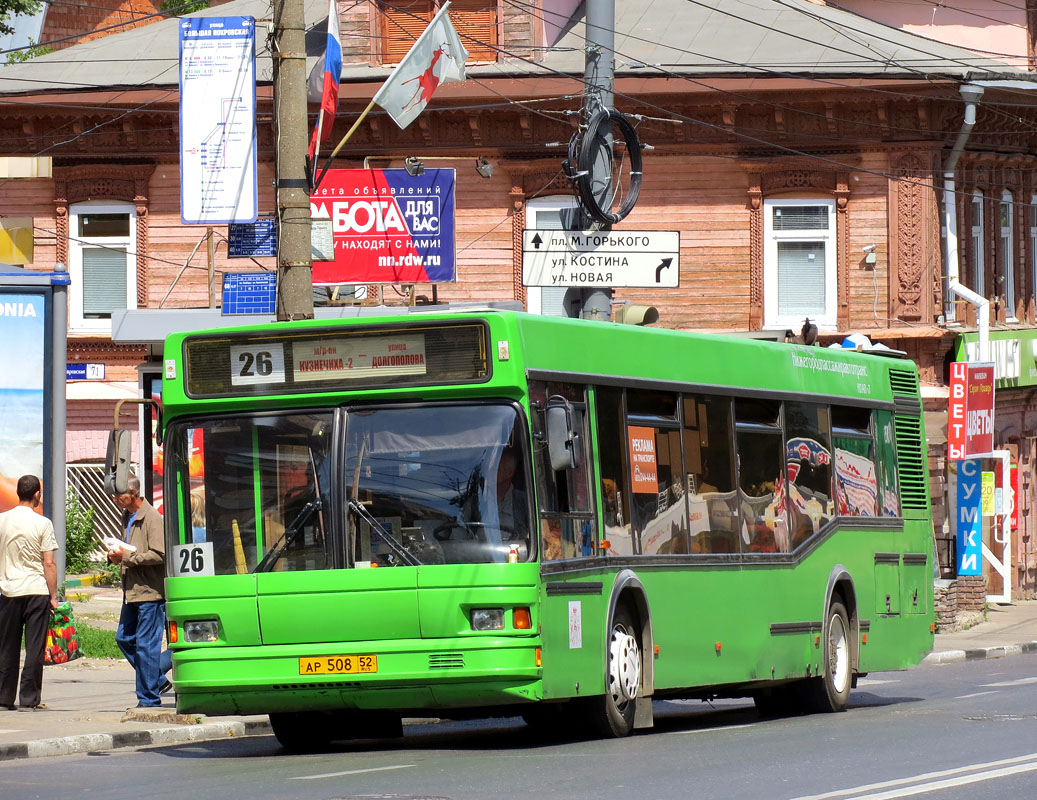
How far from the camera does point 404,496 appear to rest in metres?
11.6

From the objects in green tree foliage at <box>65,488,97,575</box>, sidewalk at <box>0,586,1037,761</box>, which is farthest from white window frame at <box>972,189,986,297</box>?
sidewalk at <box>0,586,1037,761</box>

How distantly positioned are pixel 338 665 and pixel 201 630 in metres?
0.99

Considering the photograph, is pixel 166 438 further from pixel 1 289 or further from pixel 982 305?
pixel 982 305

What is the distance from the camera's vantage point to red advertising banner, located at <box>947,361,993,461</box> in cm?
2977

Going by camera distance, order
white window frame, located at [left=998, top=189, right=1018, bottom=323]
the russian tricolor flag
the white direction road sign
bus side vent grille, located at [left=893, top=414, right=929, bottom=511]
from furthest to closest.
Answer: white window frame, located at [left=998, top=189, right=1018, bottom=323] → bus side vent grille, located at [left=893, top=414, right=929, bottom=511] → the russian tricolor flag → the white direction road sign

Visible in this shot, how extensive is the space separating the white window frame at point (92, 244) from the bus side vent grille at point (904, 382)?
54.4ft

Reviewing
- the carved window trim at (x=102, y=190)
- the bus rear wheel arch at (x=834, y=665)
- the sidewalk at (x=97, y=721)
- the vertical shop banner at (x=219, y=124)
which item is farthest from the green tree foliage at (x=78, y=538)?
the bus rear wheel arch at (x=834, y=665)

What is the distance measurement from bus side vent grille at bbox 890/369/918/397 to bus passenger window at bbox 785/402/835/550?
2.02 metres

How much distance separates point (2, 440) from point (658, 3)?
19.3m

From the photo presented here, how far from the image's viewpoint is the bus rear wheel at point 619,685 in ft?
40.9

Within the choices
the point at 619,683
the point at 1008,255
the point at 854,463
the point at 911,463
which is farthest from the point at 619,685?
the point at 1008,255

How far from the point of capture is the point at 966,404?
29.8 m

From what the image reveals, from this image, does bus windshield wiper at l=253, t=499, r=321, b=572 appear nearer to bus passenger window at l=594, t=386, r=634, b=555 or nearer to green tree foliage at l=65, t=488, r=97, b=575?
bus passenger window at l=594, t=386, r=634, b=555

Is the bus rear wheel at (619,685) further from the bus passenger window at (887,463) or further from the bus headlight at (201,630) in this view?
the bus passenger window at (887,463)
